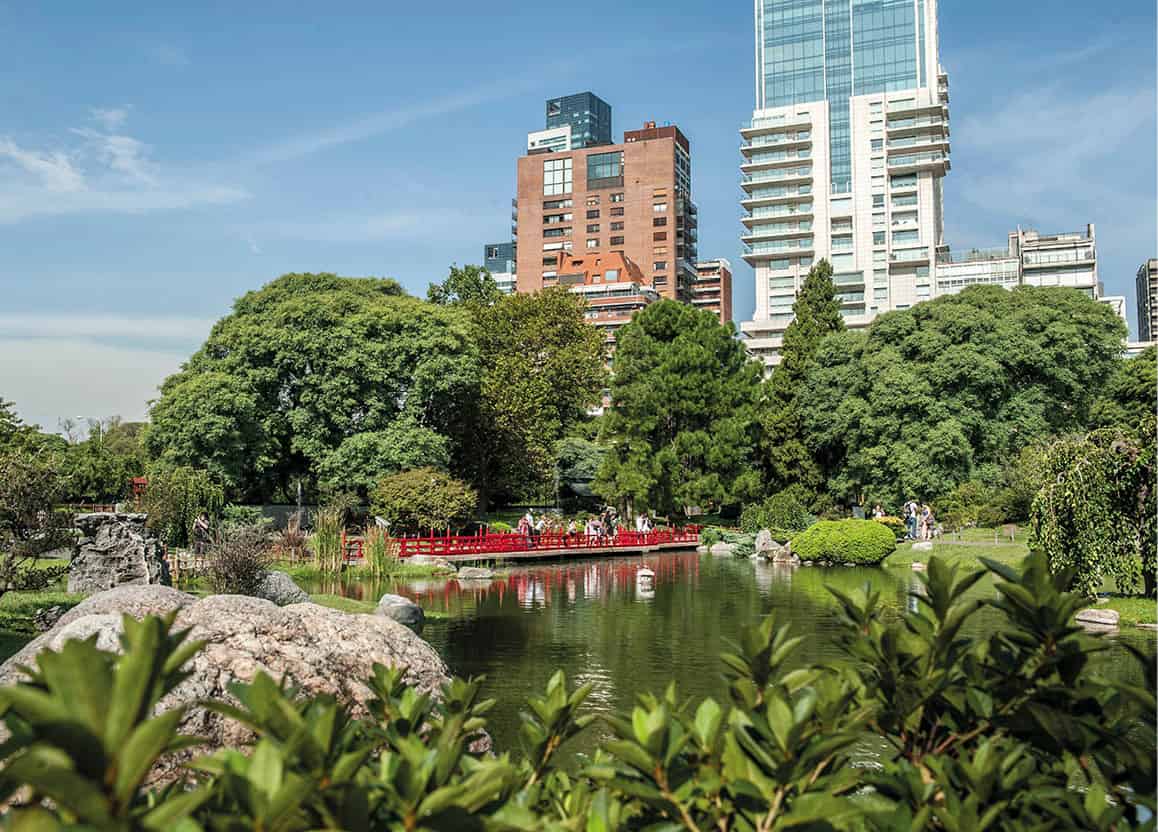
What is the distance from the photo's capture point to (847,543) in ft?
97.2

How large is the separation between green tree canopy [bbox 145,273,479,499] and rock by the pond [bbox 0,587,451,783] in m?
29.4

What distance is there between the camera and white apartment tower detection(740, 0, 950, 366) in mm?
84250

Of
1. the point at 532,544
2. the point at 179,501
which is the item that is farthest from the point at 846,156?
the point at 179,501

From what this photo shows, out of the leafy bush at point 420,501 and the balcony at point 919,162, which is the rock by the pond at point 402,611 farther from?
the balcony at point 919,162

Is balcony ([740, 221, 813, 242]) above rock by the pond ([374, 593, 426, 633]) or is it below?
above

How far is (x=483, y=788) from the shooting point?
6.38 feet

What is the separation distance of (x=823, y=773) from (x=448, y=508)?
3124cm

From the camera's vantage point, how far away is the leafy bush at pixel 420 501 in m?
33.0

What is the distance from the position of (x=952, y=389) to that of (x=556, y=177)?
254ft

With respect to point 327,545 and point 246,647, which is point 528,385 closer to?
point 327,545

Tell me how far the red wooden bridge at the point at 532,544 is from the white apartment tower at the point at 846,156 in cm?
4887

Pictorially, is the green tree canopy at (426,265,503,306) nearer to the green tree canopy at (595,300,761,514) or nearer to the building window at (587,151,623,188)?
the green tree canopy at (595,300,761,514)

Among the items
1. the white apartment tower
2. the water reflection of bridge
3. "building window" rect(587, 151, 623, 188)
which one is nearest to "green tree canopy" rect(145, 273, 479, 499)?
the water reflection of bridge

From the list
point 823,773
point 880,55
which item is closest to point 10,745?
point 823,773
